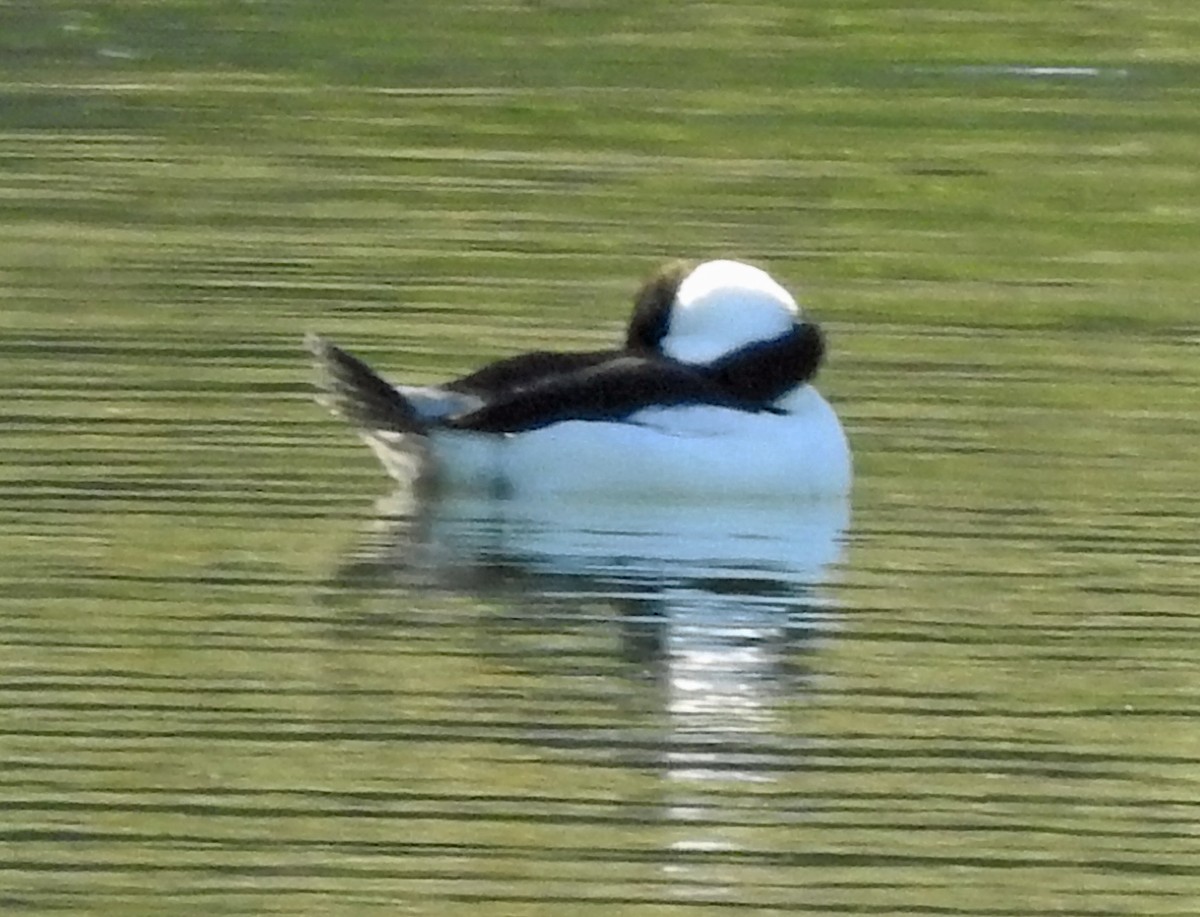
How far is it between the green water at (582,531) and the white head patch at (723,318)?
0.48 meters

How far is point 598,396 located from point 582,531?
0.59 metres

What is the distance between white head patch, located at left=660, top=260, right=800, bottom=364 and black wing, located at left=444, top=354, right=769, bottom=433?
0.16m

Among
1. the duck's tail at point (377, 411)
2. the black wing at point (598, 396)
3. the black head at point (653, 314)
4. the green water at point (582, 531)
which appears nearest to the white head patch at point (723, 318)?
the black head at point (653, 314)

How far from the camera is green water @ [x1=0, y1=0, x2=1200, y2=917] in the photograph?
9.38 meters

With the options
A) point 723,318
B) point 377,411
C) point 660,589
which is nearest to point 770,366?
point 723,318

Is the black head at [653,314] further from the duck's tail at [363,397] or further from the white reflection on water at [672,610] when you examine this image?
the duck's tail at [363,397]

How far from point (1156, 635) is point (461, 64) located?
37.0 feet

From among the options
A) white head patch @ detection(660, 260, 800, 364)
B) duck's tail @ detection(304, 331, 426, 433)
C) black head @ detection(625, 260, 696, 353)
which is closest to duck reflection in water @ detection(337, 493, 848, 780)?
duck's tail @ detection(304, 331, 426, 433)

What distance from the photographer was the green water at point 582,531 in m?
9.38

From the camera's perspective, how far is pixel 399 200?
18.1 meters

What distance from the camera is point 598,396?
13.1 metres

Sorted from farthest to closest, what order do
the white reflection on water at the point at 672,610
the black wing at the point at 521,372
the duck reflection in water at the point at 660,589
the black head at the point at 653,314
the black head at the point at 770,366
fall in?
the black head at the point at 653,314, the black head at the point at 770,366, the black wing at the point at 521,372, the duck reflection in water at the point at 660,589, the white reflection on water at the point at 672,610

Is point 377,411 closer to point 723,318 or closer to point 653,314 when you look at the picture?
point 653,314

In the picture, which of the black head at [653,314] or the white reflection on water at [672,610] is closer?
the white reflection on water at [672,610]
